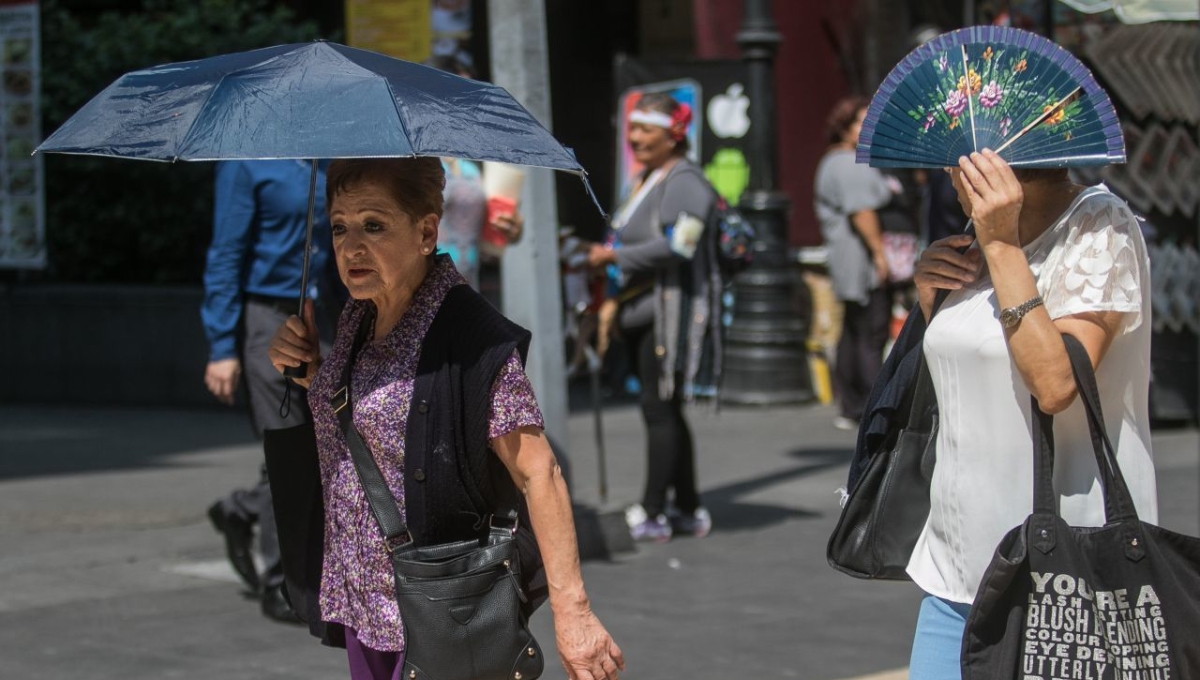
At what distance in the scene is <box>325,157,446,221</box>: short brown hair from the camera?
353 cm

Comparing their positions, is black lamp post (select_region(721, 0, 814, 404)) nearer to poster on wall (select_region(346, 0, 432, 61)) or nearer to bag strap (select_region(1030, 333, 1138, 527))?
poster on wall (select_region(346, 0, 432, 61))

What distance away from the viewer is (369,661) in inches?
141

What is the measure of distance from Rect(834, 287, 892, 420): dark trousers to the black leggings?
3539 millimetres

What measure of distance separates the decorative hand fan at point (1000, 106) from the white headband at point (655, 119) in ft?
14.8

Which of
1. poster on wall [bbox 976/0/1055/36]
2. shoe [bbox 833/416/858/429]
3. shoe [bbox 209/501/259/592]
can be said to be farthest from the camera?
shoe [bbox 833/416/858/429]

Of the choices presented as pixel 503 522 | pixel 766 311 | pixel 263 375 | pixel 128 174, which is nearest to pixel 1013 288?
pixel 503 522

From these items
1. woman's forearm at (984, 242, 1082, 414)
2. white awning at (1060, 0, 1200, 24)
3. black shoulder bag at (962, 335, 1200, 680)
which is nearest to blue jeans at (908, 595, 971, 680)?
black shoulder bag at (962, 335, 1200, 680)

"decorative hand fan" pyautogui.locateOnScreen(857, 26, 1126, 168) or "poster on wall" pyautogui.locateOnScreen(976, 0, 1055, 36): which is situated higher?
"poster on wall" pyautogui.locateOnScreen(976, 0, 1055, 36)

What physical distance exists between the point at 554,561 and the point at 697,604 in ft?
11.8

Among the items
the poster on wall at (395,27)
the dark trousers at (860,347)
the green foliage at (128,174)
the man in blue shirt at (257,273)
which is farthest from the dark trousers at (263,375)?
Result: the green foliage at (128,174)

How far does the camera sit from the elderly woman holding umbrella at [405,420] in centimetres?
342

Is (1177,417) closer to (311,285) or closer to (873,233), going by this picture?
(873,233)

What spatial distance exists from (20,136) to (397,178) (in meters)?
11.0

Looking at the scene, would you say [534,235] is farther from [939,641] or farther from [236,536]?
[939,641]
